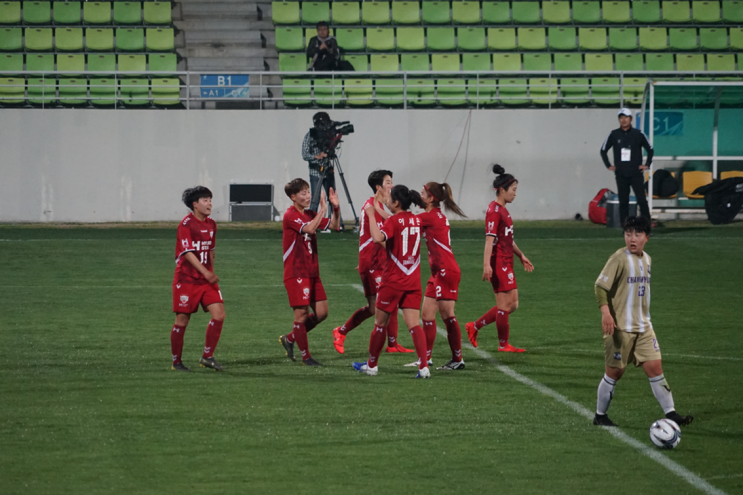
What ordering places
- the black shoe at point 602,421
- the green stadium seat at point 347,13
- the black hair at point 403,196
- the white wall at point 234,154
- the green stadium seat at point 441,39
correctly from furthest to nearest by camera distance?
the green stadium seat at point 347,13
the green stadium seat at point 441,39
the white wall at point 234,154
the black hair at point 403,196
the black shoe at point 602,421

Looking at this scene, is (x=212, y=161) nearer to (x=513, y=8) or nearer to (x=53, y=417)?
(x=513, y=8)

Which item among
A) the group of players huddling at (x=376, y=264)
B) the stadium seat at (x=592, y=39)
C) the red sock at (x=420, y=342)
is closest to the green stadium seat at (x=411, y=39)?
the stadium seat at (x=592, y=39)

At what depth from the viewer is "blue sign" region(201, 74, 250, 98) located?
23.4 meters

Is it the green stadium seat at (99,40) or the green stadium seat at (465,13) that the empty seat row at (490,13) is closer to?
the green stadium seat at (465,13)

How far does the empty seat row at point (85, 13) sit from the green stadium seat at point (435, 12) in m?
6.89

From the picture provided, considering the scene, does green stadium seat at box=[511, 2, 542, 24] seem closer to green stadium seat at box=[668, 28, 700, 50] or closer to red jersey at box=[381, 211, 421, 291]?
green stadium seat at box=[668, 28, 700, 50]

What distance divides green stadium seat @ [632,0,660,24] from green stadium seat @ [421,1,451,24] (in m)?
5.09

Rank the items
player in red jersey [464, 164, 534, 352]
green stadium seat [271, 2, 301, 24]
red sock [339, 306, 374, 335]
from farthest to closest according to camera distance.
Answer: green stadium seat [271, 2, 301, 24] < red sock [339, 306, 374, 335] < player in red jersey [464, 164, 534, 352]

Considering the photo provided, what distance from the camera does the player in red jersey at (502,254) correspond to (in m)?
9.14

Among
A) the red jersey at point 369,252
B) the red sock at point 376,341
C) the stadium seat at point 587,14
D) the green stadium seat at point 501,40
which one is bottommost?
the red sock at point 376,341

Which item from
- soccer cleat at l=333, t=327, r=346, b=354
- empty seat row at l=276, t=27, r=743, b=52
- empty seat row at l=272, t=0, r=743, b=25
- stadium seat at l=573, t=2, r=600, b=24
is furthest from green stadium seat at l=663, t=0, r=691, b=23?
soccer cleat at l=333, t=327, r=346, b=354

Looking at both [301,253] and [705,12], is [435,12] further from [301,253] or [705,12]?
[301,253]

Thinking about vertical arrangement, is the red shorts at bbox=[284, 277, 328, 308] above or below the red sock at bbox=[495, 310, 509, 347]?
above

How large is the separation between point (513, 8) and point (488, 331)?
56.8 ft
